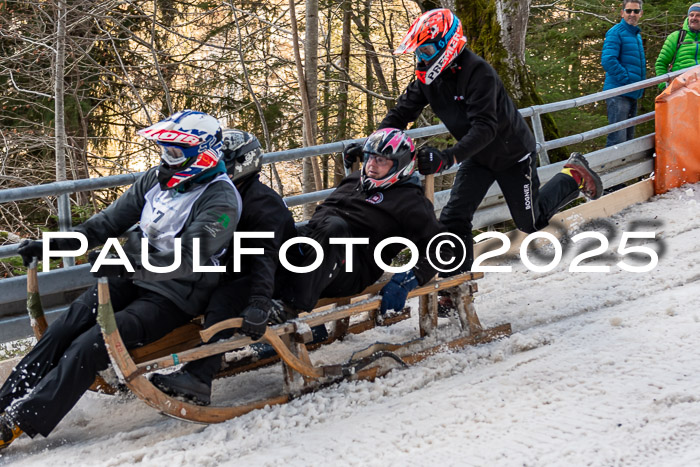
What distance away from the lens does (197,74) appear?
1280 centimetres

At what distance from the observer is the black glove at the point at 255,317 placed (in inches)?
151

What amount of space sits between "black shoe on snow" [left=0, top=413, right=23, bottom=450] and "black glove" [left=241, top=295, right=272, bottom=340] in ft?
3.94

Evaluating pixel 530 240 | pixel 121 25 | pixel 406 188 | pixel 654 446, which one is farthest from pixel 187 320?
pixel 121 25

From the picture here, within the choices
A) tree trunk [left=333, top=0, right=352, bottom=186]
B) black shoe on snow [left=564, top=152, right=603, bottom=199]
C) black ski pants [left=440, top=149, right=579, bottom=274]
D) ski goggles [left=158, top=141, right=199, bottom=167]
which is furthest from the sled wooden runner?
tree trunk [left=333, top=0, right=352, bottom=186]

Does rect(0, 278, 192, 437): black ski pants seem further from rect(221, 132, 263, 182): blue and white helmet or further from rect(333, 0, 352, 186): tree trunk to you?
rect(333, 0, 352, 186): tree trunk

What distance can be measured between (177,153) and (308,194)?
2.28 metres

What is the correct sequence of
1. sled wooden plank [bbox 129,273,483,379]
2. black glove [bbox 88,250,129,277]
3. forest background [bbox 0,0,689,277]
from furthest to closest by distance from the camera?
forest background [bbox 0,0,689,277]
sled wooden plank [bbox 129,273,483,379]
black glove [bbox 88,250,129,277]

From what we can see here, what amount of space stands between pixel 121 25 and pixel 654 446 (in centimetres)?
989

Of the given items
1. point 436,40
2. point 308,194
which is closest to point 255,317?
point 436,40

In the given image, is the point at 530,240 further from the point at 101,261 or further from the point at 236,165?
the point at 101,261

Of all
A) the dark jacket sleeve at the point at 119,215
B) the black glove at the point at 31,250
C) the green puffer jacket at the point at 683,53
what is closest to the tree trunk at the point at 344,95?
the green puffer jacket at the point at 683,53

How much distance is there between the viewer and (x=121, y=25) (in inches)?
432

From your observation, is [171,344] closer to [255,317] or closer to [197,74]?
[255,317]
